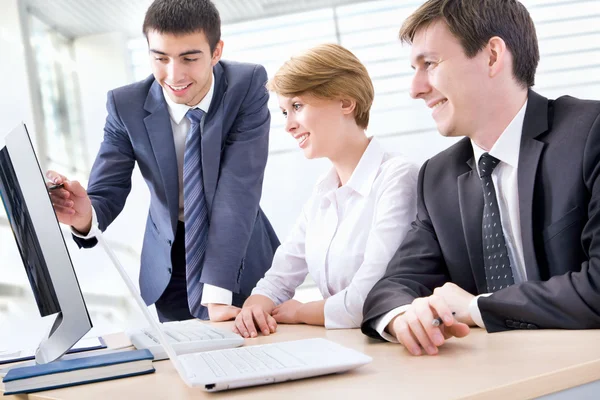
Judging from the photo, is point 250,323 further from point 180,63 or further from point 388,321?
point 180,63

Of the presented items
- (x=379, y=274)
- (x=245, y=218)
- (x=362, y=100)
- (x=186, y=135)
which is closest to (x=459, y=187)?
(x=379, y=274)

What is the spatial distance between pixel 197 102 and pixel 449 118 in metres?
0.96

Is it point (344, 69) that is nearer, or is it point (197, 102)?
point (344, 69)

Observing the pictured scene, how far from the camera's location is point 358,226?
1.67m

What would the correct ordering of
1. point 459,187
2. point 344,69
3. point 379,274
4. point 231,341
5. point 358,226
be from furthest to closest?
point 344,69, point 358,226, point 379,274, point 459,187, point 231,341

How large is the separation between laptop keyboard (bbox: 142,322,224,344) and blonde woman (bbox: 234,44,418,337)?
105mm

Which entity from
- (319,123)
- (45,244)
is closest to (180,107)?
(319,123)

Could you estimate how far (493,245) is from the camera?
128 cm

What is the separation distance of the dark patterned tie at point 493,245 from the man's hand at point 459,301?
0.12 meters

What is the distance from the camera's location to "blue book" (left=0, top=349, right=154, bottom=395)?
96 cm

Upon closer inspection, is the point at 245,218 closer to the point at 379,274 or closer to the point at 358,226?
the point at 358,226

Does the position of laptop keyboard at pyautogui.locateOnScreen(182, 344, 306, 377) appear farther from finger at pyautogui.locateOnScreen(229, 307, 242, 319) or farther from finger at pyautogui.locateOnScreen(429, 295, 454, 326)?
finger at pyautogui.locateOnScreen(229, 307, 242, 319)

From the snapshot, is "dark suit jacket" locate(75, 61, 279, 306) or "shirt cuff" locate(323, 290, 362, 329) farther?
"dark suit jacket" locate(75, 61, 279, 306)

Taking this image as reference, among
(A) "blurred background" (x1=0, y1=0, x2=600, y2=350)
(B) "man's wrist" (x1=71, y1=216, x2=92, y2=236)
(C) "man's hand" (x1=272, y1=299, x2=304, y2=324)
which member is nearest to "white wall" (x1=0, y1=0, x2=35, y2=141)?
(A) "blurred background" (x1=0, y1=0, x2=600, y2=350)
